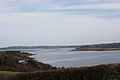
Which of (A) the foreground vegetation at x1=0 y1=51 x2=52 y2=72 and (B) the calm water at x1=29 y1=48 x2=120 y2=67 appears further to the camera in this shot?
(B) the calm water at x1=29 y1=48 x2=120 y2=67

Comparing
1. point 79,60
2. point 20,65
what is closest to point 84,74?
point 20,65

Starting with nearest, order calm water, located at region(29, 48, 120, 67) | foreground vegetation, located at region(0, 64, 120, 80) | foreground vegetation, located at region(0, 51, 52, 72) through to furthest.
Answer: foreground vegetation, located at region(0, 64, 120, 80)
foreground vegetation, located at region(0, 51, 52, 72)
calm water, located at region(29, 48, 120, 67)

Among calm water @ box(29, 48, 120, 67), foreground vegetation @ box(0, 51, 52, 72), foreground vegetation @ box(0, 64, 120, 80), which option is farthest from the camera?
calm water @ box(29, 48, 120, 67)

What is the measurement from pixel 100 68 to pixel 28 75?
424cm

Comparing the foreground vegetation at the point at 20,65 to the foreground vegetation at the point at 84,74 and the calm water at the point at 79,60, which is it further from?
the calm water at the point at 79,60

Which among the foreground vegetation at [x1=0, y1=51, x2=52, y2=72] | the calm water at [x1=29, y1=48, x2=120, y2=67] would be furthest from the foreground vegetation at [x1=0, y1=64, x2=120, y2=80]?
the calm water at [x1=29, y1=48, x2=120, y2=67]

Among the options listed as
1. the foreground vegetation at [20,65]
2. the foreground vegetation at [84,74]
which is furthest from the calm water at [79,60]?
the foreground vegetation at [84,74]

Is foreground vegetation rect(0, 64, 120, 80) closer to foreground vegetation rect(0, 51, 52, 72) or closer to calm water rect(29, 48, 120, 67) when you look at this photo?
foreground vegetation rect(0, 51, 52, 72)

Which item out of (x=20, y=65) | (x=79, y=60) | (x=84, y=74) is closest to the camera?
(x=84, y=74)

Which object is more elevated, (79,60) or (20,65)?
(20,65)

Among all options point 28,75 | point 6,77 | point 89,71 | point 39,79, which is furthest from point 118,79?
point 6,77

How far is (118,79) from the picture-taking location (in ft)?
42.7

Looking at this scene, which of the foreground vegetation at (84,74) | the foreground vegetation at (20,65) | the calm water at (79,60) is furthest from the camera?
the calm water at (79,60)

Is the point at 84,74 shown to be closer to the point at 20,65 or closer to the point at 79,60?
the point at 20,65
